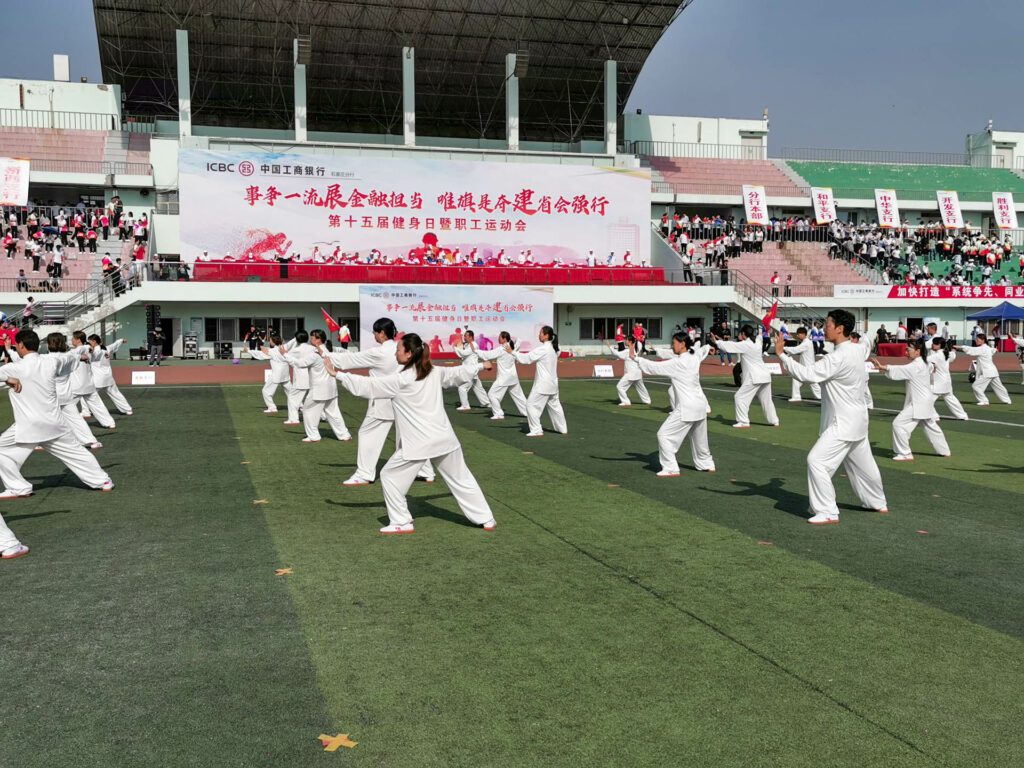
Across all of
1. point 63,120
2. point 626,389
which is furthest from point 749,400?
point 63,120

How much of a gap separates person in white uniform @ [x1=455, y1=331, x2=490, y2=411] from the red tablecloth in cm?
2350

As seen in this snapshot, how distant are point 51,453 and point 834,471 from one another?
8313 millimetres

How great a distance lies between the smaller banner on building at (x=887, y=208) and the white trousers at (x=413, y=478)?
47070 mm

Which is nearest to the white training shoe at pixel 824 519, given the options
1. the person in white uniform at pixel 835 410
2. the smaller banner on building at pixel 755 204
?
the person in white uniform at pixel 835 410

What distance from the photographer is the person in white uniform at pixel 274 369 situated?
1831cm

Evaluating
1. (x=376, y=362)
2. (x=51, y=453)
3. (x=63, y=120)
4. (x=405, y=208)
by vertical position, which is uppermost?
(x=63, y=120)

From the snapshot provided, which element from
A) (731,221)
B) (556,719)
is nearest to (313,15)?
(731,221)

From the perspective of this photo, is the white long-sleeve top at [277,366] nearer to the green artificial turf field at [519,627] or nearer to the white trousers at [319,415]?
the white trousers at [319,415]

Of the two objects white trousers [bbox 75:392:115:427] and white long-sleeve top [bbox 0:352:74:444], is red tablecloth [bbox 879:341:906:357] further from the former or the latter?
white long-sleeve top [bbox 0:352:74:444]

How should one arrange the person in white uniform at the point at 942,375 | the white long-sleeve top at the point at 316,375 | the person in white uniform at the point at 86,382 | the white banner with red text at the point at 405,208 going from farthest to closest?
the white banner with red text at the point at 405,208, the person in white uniform at the point at 942,375, the person in white uniform at the point at 86,382, the white long-sleeve top at the point at 316,375

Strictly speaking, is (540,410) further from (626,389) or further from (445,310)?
(445,310)

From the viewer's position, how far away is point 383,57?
168 ft

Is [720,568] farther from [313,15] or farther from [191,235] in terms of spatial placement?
[313,15]

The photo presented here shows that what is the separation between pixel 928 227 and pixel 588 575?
51808mm
